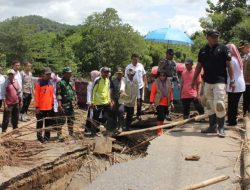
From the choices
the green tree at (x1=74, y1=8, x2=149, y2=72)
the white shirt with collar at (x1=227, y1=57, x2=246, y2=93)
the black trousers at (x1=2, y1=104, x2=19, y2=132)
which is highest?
the green tree at (x1=74, y1=8, x2=149, y2=72)

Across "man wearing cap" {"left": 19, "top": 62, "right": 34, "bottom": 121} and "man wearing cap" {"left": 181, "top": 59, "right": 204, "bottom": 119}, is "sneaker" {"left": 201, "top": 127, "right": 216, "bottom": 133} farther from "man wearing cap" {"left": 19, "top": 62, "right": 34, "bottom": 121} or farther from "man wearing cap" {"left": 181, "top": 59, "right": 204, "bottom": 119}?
"man wearing cap" {"left": 19, "top": 62, "right": 34, "bottom": 121}

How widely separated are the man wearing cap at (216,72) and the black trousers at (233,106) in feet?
2.05

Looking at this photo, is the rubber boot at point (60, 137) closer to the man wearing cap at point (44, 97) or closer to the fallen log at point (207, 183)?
the man wearing cap at point (44, 97)

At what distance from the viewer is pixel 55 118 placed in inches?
320

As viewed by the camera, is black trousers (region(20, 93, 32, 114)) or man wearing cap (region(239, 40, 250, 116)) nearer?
man wearing cap (region(239, 40, 250, 116))

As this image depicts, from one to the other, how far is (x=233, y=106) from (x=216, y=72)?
1.13 meters

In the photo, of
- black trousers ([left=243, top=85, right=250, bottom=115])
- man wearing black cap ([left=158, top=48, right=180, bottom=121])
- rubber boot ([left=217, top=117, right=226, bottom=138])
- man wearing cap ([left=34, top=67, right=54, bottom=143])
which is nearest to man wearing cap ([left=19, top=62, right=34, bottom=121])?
man wearing cap ([left=34, top=67, right=54, bottom=143])

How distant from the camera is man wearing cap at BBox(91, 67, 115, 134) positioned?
8.73 metres

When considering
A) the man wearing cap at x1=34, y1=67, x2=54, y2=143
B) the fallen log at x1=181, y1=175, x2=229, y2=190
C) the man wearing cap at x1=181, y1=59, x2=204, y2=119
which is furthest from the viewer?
the man wearing cap at x1=181, y1=59, x2=204, y2=119

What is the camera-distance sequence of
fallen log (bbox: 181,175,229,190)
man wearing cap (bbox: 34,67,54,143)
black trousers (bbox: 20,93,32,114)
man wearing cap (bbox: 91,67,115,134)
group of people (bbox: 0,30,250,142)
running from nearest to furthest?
fallen log (bbox: 181,175,229,190), group of people (bbox: 0,30,250,142), man wearing cap (bbox: 34,67,54,143), man wearing cap (bbox: 91,67,115,134), black trousers (bbox: 20,93,32,114)

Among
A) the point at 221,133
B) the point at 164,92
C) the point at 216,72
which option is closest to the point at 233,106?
the point at 221,133

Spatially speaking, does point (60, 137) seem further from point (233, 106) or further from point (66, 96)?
point (233, 106)

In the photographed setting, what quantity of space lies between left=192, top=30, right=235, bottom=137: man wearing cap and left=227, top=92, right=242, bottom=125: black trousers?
0.62 meters

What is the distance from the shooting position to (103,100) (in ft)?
28.8
